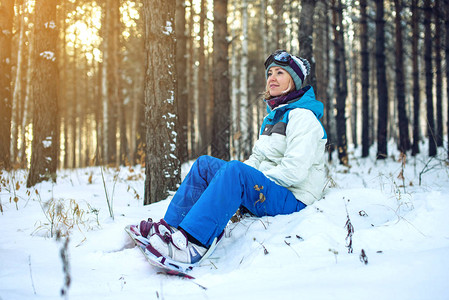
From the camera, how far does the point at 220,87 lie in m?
7.34

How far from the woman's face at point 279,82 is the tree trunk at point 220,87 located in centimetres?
420

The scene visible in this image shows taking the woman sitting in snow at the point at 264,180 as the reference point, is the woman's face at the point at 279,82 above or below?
above

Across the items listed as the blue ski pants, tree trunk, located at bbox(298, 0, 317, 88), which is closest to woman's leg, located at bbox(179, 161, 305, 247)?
the blue ski pants

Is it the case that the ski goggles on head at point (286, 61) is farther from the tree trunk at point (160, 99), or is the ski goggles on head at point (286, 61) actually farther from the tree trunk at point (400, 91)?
the tree trunk at point (400, 91)

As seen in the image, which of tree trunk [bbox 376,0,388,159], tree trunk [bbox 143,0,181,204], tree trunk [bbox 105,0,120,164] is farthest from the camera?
tree trunk [bbox 105,0,120,164]

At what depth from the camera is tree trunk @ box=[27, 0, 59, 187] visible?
5336 mm

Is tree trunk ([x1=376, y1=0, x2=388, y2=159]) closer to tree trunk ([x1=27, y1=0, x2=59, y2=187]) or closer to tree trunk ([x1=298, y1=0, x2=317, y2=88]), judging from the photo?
tree trunk ([x1=298, y1=0, x2=317, y2=88])

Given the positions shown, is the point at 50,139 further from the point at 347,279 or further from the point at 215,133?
the point at 347,279

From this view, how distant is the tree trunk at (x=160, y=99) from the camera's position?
3.65m

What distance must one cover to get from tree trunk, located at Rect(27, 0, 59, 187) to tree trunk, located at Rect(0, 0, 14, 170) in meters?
1.25

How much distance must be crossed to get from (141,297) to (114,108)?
1153 centimetres

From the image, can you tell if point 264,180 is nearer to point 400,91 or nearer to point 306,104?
point 306,104

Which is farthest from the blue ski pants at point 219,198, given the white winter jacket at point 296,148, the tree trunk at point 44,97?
the tree trunk at point 44,97

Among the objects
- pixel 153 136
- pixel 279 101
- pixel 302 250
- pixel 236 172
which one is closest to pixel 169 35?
pixel 153 136
